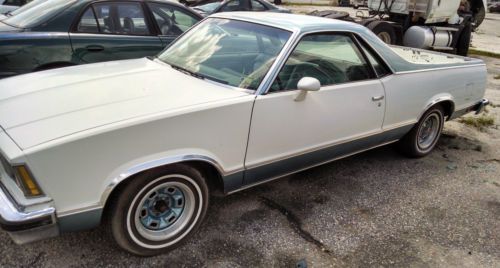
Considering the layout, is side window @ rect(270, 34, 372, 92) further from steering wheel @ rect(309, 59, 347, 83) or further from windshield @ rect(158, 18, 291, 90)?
windshield @ rect(158, 18, 291, 90)

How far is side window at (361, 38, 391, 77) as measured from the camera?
344 cm

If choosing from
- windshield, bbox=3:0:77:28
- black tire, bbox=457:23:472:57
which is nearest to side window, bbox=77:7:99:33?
windshield, bbox=3:0:77:28

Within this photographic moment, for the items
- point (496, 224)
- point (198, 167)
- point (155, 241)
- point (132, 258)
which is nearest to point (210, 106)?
point (198, 167)

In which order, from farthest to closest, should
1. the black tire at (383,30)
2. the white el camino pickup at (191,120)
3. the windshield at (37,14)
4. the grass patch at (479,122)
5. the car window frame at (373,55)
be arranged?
the black tire at (383,30), the grass patch at (479,122), the windshield at (37,14), the car window frame at (373,55), the white el camino pickup at (191,120)

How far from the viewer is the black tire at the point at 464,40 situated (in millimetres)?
10781

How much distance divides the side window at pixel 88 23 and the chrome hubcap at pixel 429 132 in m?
3.91

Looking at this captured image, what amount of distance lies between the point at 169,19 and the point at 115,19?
751 mm

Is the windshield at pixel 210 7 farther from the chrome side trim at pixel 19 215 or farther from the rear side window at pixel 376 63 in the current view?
the chrome side trim at pixel 19 215

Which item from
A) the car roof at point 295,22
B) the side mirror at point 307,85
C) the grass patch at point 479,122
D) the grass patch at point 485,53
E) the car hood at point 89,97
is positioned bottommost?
the grass patch at point 485,53

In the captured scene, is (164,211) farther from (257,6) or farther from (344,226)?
(257,6)

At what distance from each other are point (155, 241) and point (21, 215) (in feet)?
2.66

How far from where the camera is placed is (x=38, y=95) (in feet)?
8.38

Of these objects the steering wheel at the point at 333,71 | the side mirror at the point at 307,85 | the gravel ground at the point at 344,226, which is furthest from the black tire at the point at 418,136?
the side mirror at the point at 307,85

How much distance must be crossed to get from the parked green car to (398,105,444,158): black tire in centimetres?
317
